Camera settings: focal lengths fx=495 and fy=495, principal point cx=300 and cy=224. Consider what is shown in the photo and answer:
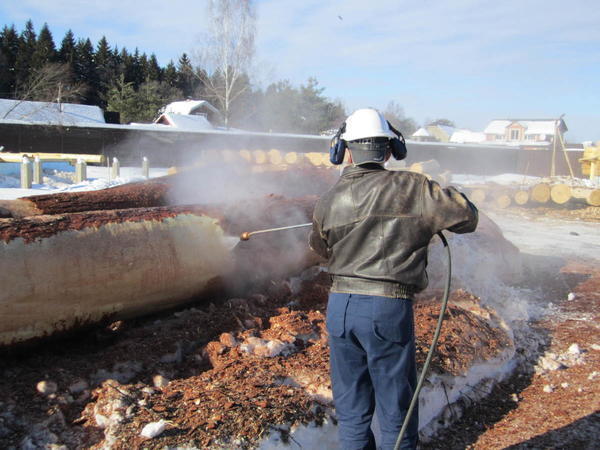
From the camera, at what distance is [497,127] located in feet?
229

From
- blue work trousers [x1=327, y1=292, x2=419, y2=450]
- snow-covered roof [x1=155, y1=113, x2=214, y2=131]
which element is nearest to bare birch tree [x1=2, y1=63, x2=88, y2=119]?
snow-covered roof [x1=155, y1=113, x2=214, y2=131]

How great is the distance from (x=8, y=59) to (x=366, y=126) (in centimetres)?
3813

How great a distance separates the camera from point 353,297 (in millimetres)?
2277

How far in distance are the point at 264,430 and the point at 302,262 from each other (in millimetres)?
2648

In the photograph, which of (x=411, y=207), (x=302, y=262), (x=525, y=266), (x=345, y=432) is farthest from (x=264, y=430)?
(x=525, y=266)

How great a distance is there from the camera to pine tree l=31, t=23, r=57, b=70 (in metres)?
31.8

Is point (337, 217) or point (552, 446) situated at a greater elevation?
point (337, 217)

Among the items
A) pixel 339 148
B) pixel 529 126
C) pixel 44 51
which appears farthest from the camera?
pixel 529 126

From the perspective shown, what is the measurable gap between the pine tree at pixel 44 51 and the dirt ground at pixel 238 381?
3246cm

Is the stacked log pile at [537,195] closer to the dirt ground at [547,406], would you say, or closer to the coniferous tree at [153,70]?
the dirt ground at [547,406]

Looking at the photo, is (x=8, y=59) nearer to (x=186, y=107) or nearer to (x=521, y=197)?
(x=186, y=107)

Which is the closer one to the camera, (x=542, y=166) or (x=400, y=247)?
(x=400, y=247)

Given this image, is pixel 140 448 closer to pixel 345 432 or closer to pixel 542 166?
pixel 345 432

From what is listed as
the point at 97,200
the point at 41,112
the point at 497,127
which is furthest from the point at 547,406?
the point at 497,127
